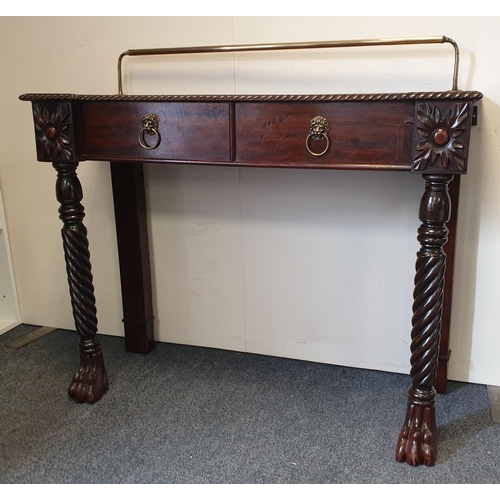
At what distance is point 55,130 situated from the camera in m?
1.54

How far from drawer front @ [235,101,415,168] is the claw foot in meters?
0.80

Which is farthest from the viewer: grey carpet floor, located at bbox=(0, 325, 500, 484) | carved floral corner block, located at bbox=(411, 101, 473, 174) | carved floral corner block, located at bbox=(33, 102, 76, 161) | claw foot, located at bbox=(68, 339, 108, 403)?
claw foot, located at bbox=(68, 339, 108, 403)

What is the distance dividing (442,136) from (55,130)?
1018 mm

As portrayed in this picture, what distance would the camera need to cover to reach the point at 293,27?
1655 mm

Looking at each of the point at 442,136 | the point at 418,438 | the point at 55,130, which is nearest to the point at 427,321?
the point at 418,438

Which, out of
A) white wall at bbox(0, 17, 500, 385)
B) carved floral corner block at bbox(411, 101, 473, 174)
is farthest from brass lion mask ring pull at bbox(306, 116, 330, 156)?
white wall at bbox(0, 17, 500, 385)

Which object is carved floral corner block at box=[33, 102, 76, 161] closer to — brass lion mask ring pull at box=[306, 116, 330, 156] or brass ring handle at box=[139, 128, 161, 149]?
brass ring handle at box=[139, 128, 161, 149]

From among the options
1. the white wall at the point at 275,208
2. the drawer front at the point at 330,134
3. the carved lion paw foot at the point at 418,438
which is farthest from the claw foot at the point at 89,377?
the carved lion paw foot at the point at 418,438

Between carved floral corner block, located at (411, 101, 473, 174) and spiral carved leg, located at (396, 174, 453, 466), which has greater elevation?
carved floral corner block, located at (411, 101, 473, 174)

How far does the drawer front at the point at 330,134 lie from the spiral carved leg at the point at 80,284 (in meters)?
0.54

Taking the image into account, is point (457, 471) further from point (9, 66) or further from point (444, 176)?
point (9, 66)

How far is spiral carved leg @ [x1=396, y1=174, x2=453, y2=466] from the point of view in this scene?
132 cm

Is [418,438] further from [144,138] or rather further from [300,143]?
[144,138]

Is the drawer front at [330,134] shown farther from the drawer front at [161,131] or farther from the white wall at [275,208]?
the white wall at [275,208]
